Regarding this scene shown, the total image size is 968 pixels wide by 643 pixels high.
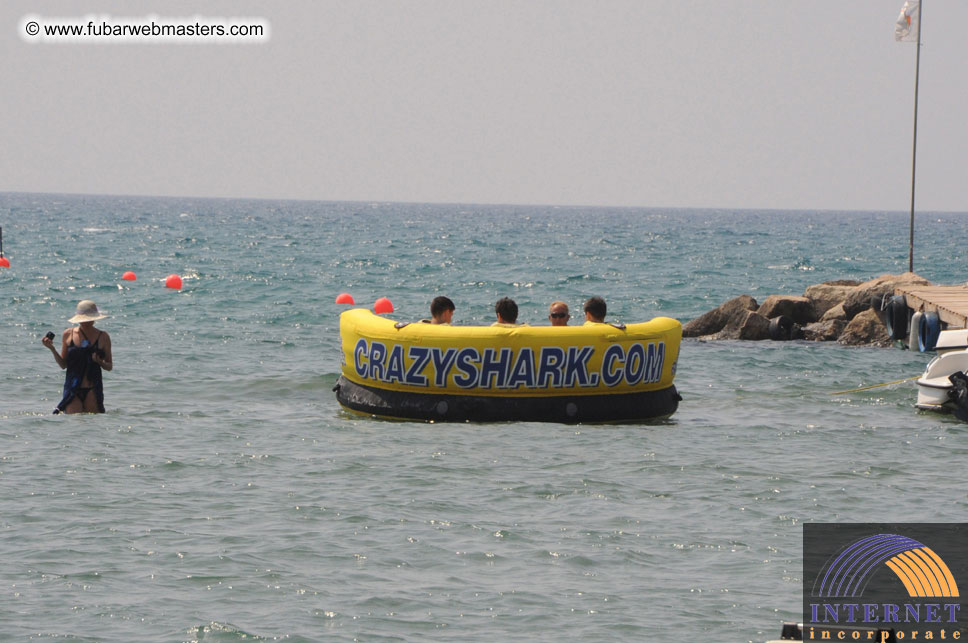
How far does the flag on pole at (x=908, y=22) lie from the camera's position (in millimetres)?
25697

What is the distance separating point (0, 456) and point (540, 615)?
6484mm

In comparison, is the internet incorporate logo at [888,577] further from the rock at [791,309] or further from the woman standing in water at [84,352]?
the rock at [791,309]

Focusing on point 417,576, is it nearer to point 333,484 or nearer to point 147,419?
point 333,484

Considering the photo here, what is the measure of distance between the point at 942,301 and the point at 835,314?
425 centimetres

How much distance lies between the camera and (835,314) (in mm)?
24531

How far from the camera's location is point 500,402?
1341 cm

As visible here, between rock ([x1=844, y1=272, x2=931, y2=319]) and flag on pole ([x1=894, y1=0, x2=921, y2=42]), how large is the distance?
5225mm

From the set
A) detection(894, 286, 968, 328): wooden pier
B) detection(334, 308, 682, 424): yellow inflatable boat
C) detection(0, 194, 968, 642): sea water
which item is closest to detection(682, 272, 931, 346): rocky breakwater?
detection(894, 286, 968, 328): wooden pier

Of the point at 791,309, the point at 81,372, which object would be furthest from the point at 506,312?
the point at 791,309

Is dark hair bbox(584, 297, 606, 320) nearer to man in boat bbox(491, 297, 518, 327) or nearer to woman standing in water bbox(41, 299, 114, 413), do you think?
man in boat bbox(491, 297, 518, 327)

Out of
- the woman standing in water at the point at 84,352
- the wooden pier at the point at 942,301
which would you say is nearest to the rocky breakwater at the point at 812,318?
the wooden pier at the point at 942,301

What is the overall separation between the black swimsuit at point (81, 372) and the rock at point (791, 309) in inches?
581

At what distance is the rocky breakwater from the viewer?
914 inches

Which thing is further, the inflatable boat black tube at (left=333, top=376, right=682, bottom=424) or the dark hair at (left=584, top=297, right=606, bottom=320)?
the dark hair at (left=584, top=297, right=606, bottom=320)
